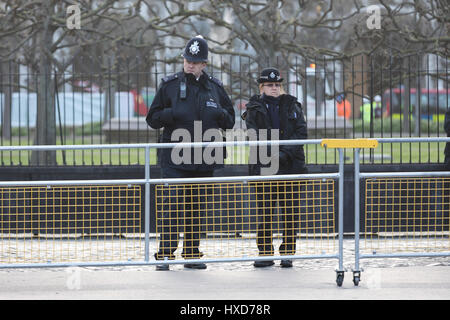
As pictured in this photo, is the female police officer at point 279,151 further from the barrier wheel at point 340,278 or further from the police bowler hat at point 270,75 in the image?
the barrier wheel at point 340,278

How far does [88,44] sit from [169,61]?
1283mm

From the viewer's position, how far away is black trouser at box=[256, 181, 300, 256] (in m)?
8.41

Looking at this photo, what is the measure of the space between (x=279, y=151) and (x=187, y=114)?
2.93ft

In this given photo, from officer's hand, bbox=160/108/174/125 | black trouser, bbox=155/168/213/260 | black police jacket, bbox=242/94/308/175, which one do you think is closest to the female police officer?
black police jacket, bbox=242/94/308/175

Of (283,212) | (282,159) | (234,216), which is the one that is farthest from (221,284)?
(282,159)

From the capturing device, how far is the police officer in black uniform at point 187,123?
8383 mm

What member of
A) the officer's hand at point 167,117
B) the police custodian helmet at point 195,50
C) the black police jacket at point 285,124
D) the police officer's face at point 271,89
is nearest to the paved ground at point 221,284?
the black police jacket at point 285,124

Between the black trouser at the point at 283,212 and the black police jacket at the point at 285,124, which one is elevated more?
the black police jacket at the point at 285,124

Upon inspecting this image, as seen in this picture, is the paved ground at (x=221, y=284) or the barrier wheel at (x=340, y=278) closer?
the paved ground at (x=221, y=284)

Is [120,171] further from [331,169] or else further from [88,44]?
[88,44]

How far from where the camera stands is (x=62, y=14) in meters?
15.4

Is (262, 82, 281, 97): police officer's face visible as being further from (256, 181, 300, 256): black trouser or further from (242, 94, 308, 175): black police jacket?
(256, 181, 300, 256): black trouser

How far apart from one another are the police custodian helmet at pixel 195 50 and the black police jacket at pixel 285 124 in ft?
2.06

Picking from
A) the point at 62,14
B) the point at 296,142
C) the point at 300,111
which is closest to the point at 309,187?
the point at 300,111
